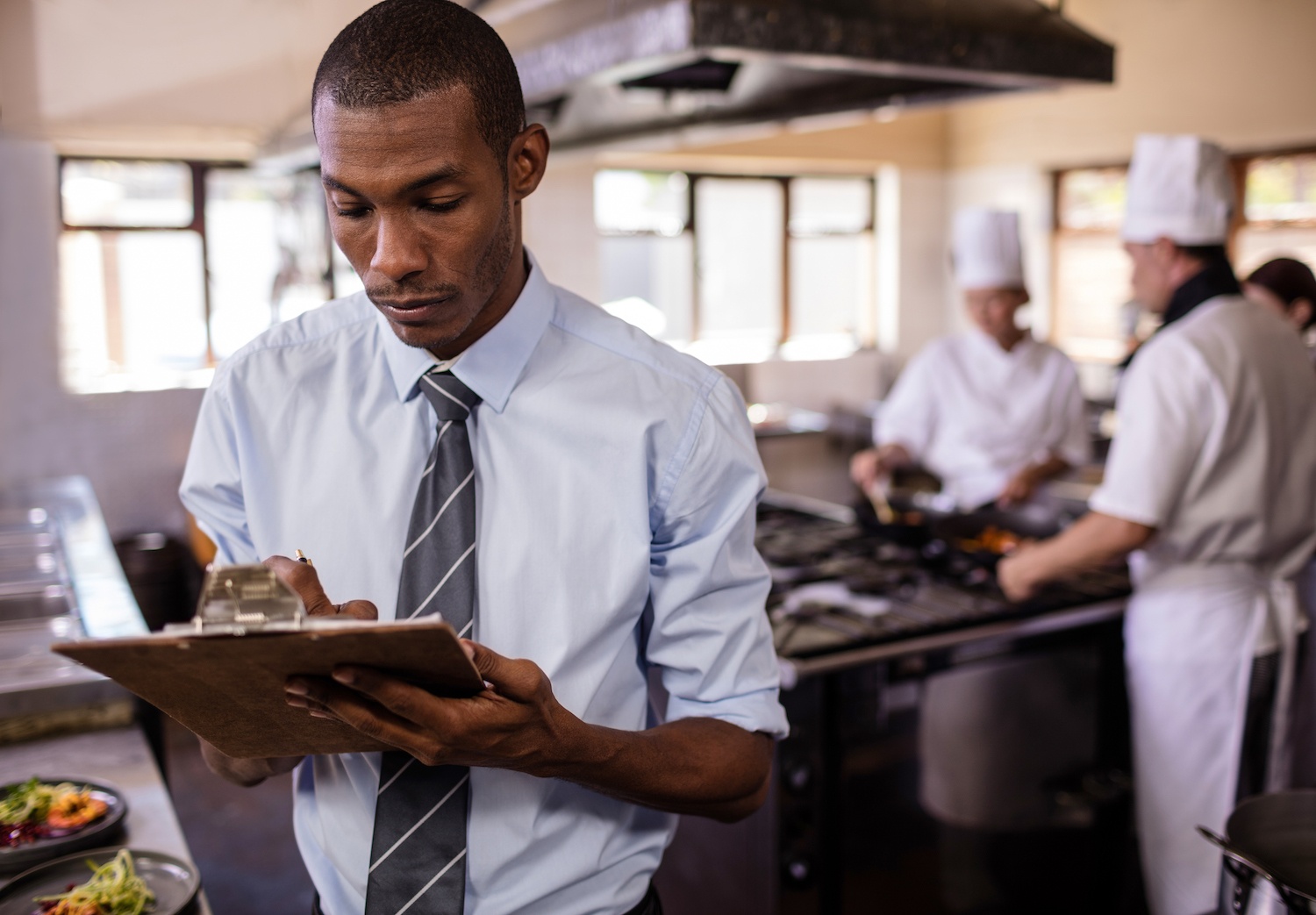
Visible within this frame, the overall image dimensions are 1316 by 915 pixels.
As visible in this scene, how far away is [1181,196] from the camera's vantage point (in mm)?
2445

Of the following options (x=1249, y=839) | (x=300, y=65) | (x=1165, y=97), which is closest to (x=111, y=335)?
(x=300, y=65)

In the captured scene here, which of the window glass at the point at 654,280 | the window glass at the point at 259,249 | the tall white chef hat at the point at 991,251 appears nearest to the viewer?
the tall white chef hat at the point at 991,251

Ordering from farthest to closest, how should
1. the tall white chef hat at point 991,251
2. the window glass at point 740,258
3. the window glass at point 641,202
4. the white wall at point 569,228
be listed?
the window glass at point 740,258 < the window glass at point 641,202 < the white wall at point 569,228 < the tall white chef hat at point 991,251

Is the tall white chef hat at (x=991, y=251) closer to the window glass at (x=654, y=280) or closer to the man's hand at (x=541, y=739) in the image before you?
the man's hand at (x=541, y=739)

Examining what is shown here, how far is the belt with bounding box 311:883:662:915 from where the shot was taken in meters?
1.22

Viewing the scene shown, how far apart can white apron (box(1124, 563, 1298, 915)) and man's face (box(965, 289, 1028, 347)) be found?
67.7 inches

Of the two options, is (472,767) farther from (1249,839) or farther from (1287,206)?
(1287,206)

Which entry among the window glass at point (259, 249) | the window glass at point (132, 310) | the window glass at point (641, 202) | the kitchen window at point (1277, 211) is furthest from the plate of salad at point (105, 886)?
the kitchen window at point (1277, 211)

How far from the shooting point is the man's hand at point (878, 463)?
398cm

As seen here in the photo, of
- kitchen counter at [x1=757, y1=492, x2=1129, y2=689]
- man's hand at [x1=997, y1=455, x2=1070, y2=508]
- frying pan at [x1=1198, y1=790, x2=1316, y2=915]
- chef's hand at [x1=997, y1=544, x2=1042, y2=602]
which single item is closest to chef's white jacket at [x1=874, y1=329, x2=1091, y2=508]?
man's hand at [x1=997, y1=455, x2=1070, y2=508]

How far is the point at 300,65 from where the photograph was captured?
17.0 ft

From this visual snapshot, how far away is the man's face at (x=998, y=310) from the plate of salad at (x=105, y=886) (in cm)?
331

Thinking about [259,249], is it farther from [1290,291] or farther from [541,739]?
[541,739]

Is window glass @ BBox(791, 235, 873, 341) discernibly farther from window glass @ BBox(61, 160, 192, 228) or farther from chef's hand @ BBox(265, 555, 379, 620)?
chef's hand @ BBox(265, 555, 379, 620)
